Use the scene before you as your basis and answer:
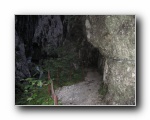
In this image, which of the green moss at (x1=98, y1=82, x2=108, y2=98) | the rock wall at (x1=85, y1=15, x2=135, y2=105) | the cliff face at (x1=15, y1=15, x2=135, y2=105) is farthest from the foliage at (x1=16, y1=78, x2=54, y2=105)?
the rock wall at (x1=85, y1=15, x2=135, y2=105)

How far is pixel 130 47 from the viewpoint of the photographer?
395cm

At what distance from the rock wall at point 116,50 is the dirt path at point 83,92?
0.13m

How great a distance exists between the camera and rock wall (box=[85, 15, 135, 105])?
3947 mm

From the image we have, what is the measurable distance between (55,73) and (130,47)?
0.96 metres

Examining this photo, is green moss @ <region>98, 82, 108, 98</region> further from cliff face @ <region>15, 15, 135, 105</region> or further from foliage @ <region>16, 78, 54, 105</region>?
foliage @ <region>16, 78, 54, 105</region>

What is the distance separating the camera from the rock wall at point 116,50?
3947 mm

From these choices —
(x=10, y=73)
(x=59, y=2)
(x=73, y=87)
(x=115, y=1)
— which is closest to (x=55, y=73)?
(x=73, y=87)

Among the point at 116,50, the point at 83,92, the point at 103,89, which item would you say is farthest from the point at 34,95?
the point at 116,50

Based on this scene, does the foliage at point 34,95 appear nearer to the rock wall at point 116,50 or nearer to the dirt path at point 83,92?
the dirt path at point 83,92

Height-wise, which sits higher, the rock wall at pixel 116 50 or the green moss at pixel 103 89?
the rock wall at pixel 116 50

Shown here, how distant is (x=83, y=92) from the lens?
159 inches

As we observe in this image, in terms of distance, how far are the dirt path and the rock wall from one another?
0.41ft

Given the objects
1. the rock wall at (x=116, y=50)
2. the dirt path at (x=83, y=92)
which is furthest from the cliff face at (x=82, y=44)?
the dirt path at (x=83, y=92)

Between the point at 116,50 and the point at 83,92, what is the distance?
0.65 m
